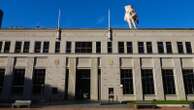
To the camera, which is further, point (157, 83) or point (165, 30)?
point (165, 30)

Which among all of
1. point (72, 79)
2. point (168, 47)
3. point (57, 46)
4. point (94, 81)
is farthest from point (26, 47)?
point (168, 47)

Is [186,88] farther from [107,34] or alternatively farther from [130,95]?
[107,34]

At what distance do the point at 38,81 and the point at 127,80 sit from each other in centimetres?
1716

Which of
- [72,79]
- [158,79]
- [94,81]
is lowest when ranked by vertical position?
[94,81]

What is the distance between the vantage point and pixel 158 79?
52906 millimetres

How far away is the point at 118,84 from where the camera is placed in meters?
52.2

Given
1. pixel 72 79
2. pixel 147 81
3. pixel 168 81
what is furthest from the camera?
pixel 168 81

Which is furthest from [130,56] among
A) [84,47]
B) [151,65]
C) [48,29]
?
[48,29]

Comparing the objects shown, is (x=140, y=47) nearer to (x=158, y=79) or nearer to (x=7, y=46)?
(x=158, y=79)

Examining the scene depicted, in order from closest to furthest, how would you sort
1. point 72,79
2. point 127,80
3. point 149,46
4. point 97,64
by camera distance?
point 72,79, point 127,80, point 97,64, point 149,46

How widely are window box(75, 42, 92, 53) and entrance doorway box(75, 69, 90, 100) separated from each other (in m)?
3.92

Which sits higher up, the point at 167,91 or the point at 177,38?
the point at 177,38

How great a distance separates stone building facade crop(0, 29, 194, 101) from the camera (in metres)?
51.9

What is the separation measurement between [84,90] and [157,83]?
1414 cm
